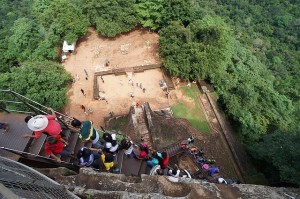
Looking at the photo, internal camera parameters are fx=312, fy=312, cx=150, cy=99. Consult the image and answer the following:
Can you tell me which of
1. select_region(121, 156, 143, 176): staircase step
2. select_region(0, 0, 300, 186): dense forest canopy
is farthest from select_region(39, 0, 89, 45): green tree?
select_region(121, 156, 143, 176): staircase step

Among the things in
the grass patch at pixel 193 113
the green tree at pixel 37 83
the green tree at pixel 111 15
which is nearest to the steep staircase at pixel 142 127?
the grass patch at pixel 193 113

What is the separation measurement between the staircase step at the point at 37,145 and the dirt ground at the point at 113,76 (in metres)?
9.83

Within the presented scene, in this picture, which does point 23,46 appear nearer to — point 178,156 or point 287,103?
point 178,156

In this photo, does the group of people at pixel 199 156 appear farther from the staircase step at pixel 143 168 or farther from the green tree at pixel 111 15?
the green tree at pixel 111 15

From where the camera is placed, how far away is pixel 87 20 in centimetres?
2414

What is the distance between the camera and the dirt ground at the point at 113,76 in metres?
20.5

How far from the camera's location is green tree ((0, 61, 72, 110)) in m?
18.1

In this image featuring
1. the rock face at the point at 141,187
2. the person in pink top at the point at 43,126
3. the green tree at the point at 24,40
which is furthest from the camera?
the green tree at the point at 24,40

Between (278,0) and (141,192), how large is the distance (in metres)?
59.0

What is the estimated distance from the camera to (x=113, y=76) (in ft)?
73.2

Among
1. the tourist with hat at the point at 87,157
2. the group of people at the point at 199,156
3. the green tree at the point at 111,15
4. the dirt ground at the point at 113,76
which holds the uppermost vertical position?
the tourist with hat at the point at 87,157

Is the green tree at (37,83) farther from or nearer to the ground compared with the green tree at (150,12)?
nearer to the ground

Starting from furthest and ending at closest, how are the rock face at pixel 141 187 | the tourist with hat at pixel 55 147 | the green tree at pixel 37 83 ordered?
the green tree at pixel 37 83
the tourist with hat at pixel 55 147
the rock face at pixel 141 187

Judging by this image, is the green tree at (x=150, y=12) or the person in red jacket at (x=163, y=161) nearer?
the person in red jacket at (x=163, y=161)
